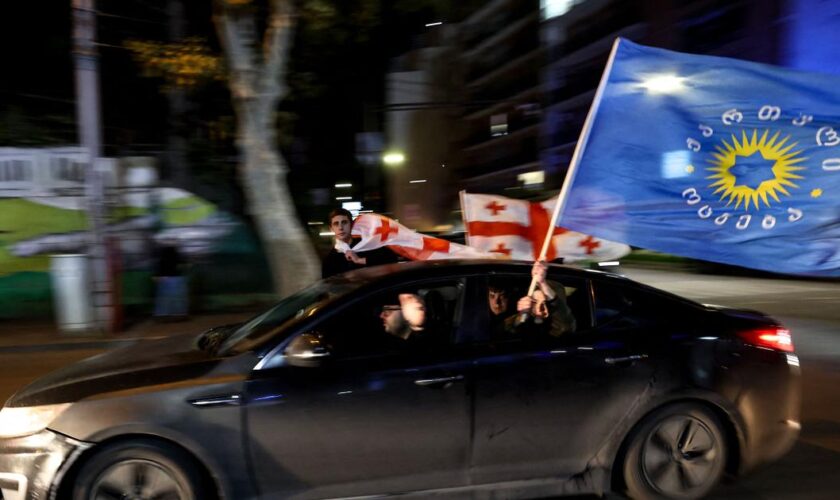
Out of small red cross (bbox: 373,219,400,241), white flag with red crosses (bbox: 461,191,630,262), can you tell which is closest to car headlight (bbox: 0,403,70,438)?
small red cross (bbox: 373,219,400,241)

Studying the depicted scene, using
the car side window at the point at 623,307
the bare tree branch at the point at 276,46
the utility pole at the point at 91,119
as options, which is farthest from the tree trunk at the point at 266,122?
the car side window at the point at 623,307

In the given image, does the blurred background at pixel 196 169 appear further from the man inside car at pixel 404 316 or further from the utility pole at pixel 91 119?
the man inside car at pixel 404 316

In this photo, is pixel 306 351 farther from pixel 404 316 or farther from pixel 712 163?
pixel 712 163

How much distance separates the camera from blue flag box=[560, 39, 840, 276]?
4.61 m

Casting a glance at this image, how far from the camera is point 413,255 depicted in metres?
7.70

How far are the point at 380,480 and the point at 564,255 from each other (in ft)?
16.9

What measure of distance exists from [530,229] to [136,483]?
5687 mm

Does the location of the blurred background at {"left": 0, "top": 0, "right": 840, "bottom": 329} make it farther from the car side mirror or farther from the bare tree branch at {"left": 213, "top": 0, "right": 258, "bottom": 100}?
the car side mirror

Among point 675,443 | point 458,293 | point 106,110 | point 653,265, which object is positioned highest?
point 106,110

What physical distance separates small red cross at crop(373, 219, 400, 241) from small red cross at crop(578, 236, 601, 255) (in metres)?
2.22

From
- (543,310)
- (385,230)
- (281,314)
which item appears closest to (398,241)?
(385,230)

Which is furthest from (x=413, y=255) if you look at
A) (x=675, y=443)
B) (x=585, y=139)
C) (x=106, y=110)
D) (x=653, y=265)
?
(x=653, y=265)

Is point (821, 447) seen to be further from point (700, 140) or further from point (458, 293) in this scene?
point (458, 293)

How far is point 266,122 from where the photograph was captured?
979cm
